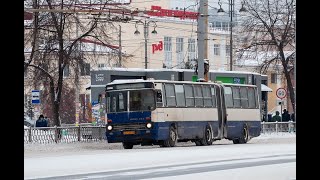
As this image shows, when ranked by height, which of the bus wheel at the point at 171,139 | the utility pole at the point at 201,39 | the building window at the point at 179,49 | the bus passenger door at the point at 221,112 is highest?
the building window at the point at 179,49

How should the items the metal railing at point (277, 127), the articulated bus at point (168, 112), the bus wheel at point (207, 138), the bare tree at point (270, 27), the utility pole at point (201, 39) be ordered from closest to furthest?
the articulated bus at point (168, 112)
the bus wheel at point (207, 138)
the utility pole at point (201, 39)
the bare tree at point (270, 27)
the metal railing at point (277, 127)

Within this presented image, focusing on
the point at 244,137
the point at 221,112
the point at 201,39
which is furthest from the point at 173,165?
the point at 244,137

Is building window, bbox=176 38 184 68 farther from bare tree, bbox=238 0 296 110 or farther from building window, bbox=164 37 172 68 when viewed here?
bare tree, bbox=238 0 296 110

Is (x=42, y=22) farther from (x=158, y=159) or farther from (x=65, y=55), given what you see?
(x=158, y=159)

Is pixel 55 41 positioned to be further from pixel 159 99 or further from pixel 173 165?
pixel 173 165

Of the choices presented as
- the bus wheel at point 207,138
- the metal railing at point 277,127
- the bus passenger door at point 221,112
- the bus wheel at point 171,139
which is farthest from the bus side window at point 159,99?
the metal railing at point 277,127

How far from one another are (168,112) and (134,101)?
149cm

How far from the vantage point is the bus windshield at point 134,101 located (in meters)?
35.1

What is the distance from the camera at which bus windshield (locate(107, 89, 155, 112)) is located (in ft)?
115

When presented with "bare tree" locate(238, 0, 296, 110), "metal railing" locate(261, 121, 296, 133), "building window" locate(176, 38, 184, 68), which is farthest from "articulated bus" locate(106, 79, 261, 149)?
"building window" locate(176, 38, 184, 68)

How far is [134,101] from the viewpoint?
3531cm

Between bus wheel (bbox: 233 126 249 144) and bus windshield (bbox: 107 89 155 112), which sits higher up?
bus windshield (bbox: 107 89 155 112)

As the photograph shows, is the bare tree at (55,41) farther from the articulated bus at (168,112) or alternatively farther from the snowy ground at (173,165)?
the snowy ground at (173,165)

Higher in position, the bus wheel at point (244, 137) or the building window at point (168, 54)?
the building window at point (168, 54)
